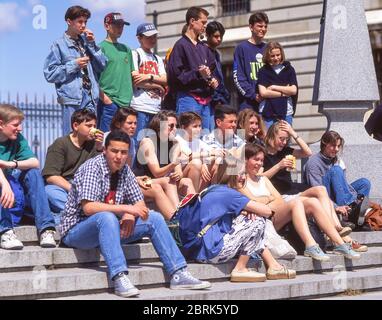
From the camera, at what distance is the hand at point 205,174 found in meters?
8.59

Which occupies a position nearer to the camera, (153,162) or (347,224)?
(153,162)

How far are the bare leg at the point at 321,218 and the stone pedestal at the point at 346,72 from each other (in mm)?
3156

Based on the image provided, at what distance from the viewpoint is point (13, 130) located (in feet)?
24.3

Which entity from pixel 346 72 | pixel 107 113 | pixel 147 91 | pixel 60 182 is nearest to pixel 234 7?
pixel 346 72

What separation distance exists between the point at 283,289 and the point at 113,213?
165 centimetres

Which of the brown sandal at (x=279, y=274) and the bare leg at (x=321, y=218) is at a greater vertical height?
the bare leg at (x=321, y=218)

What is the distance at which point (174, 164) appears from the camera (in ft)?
27.7

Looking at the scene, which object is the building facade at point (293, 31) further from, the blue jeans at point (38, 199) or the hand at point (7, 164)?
the hand at point (7, 164)

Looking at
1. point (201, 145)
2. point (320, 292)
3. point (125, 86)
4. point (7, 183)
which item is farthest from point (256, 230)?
point (125, 86)

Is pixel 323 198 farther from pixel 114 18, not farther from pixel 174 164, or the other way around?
pixel 114 18

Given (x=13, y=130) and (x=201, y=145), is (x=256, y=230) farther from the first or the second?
(x=13, y=130)

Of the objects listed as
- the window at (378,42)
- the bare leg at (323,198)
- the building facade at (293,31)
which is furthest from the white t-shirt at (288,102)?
the window at (378,42)

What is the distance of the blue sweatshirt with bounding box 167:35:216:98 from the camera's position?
32.8 ft

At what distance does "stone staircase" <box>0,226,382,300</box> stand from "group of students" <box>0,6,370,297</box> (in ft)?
0.41
